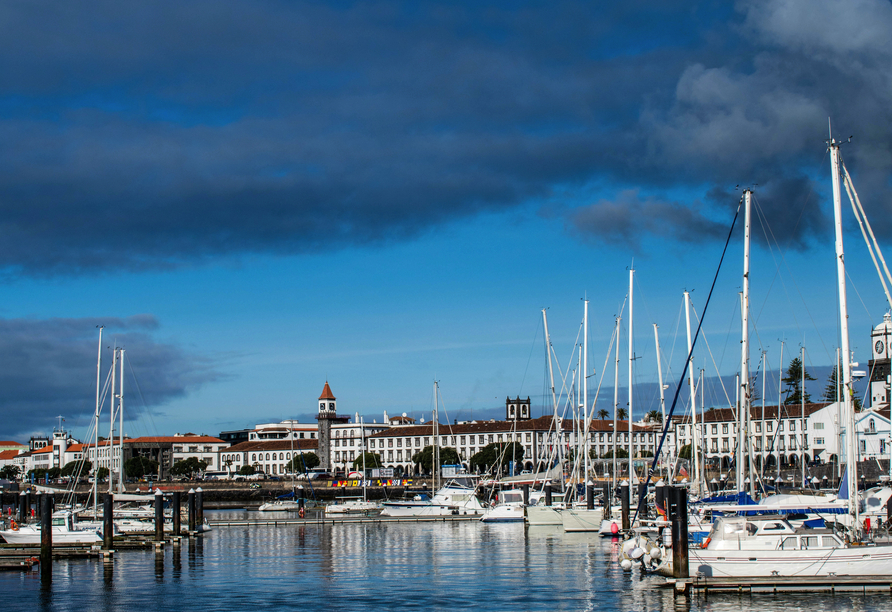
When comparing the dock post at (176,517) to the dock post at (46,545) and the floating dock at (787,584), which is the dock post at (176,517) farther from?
the floating dock at (787,584)

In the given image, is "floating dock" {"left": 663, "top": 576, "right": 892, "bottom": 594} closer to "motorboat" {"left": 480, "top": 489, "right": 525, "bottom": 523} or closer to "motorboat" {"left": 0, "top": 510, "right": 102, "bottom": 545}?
"motorboat" {"left": 0, "top": 510, "right": 102, "bottom": 545}

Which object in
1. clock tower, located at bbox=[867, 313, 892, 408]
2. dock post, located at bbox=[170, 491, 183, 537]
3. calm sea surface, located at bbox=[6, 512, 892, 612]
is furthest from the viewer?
clock tower, located at bbox=[867, 313, 892, 408]

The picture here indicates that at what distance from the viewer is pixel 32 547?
1981 inches

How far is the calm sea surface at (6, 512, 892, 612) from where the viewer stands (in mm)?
35688

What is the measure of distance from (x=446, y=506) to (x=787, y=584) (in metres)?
56.6

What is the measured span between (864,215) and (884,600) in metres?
14.7

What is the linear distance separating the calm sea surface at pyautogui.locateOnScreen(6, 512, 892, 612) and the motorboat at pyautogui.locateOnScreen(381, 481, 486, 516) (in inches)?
954

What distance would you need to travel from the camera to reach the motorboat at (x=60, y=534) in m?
55.8

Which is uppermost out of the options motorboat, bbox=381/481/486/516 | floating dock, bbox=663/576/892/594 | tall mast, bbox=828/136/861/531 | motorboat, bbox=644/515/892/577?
tall mast, bbox=828/136/861/531

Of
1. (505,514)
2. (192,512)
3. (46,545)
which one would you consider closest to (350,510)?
(505,514)

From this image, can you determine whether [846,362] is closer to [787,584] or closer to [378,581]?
[787,584]

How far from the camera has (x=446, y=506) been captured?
296 ft

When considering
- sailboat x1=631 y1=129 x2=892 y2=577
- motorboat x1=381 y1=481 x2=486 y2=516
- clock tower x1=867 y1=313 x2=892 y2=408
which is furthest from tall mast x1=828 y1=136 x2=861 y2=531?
clock tower x1=867 y1=313 x2=892 y2=408

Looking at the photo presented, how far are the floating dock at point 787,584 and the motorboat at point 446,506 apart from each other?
52.4 meters
